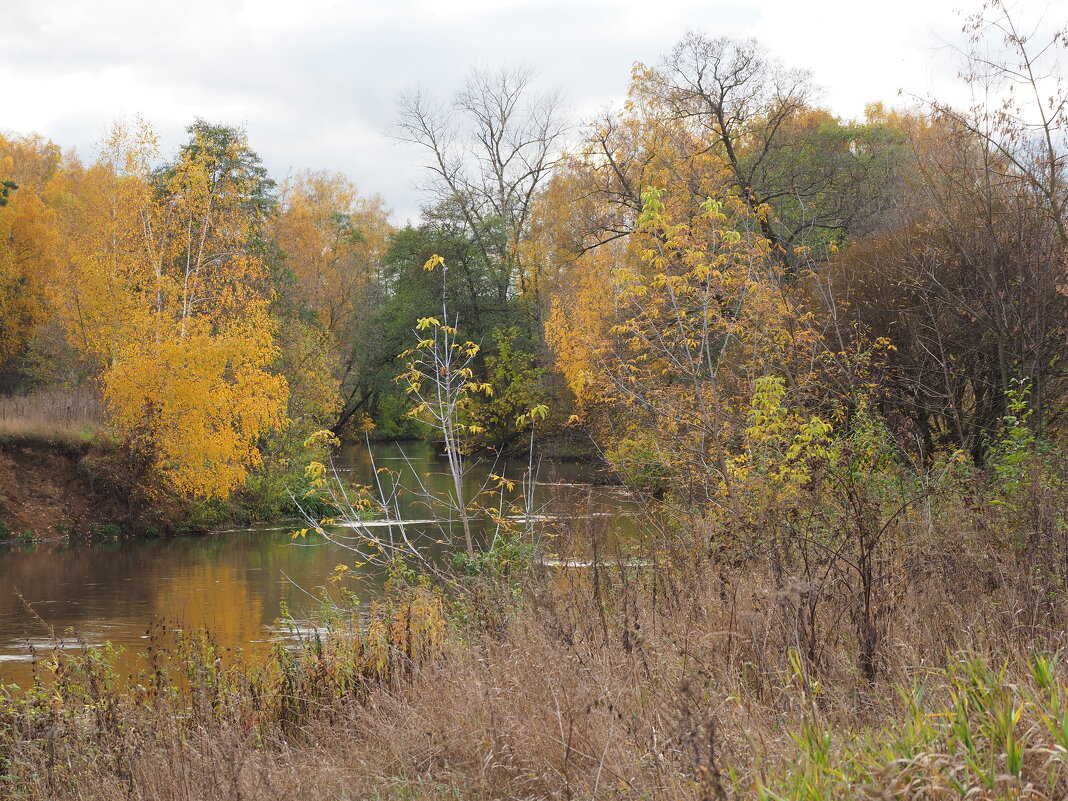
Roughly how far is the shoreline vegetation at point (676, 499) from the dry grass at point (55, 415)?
0.14 metres

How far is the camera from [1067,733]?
2697 millimetres

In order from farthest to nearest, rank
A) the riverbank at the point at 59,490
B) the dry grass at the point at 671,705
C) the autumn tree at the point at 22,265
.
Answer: the autumn tree at the point at 22,265 < the riverbank at the point at 59,490 < the dry grass at the point at 671,705

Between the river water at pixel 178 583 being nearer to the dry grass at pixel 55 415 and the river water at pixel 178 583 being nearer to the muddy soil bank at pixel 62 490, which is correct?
the muddy soil bank at pixel 62 490

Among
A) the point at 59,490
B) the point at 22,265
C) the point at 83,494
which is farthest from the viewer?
the point at 22,265

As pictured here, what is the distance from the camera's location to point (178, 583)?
52.9 ft

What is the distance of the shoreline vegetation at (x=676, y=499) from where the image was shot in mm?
3838

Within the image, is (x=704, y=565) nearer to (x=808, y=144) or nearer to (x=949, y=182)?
(x=949, y=182)

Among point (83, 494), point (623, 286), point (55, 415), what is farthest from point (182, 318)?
point (623, 286)

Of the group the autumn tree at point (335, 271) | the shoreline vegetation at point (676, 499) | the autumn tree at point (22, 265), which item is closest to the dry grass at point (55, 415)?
the shoreline vegetation at point (676, 499)

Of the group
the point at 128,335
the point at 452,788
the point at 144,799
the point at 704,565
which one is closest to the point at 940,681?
the point at 452,788

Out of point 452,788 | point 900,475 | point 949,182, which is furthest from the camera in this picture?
point 949,182

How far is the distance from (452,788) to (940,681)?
7.01ft

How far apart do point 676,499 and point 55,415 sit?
59.5 feet

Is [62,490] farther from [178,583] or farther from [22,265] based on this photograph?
[22,265]
